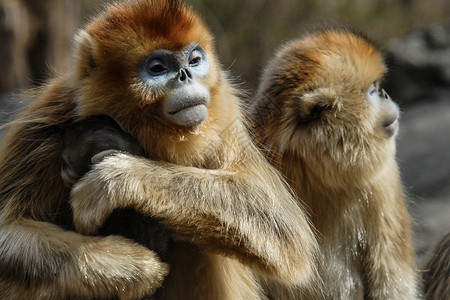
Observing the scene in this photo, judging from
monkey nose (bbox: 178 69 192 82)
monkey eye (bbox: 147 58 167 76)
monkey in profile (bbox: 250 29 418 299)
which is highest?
monkey eye (bbox: 147 58 167 76)

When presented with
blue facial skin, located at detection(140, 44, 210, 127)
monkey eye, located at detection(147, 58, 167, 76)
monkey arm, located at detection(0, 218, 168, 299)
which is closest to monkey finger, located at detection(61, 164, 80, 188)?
monkey arm, located at detection(0, 218, 168, 299)

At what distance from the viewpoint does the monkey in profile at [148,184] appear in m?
3.71

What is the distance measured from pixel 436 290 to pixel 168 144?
8.11 feet

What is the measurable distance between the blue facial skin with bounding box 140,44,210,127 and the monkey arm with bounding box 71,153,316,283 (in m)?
0.30

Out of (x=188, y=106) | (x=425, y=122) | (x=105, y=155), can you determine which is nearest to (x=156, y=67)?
(x=188, y=106)

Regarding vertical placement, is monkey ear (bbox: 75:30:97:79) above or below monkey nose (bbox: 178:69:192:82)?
above

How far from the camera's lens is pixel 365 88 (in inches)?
192

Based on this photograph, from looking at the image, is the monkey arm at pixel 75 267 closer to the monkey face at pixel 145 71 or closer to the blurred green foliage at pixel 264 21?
the monkey face at pixel 145 71

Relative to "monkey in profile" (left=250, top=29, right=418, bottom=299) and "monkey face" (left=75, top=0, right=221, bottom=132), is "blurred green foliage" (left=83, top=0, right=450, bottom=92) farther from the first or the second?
"monkey face" (left=75, top=0, right=221, bottom=132)

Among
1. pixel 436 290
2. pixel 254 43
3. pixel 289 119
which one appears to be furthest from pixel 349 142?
pixel 254 43

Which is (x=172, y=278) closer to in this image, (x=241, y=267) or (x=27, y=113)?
(x=241, y=267)

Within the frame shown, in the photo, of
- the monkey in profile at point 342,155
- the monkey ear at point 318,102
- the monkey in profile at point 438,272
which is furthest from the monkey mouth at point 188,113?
the monkey in profile at point 438,272

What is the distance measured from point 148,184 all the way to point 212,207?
0.38 metres

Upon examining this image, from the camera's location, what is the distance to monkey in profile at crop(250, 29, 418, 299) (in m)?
4.72
